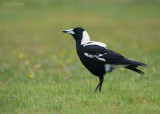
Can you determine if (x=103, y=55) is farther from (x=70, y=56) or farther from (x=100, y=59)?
(x=70, y=56)

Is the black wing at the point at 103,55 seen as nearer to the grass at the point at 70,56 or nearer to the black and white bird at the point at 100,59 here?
the black and white bird at the point at 100,59

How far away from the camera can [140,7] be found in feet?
80.8

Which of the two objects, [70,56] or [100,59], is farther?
[70,56]

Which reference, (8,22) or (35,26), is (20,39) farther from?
(8,22)

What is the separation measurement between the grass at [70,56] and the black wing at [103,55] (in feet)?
2.08

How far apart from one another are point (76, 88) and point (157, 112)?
2.06m

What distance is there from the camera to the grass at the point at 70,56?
507cm

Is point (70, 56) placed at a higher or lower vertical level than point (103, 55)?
lower

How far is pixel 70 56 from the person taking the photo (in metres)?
10.8

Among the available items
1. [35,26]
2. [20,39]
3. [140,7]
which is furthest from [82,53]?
[140,7]

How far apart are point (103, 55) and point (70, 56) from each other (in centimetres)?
500

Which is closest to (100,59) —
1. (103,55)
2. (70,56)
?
(103,55)

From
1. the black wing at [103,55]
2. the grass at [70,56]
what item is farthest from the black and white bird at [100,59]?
the grass at [70,56]

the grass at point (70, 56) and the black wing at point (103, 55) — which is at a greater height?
the black wing at point (103, 55)
